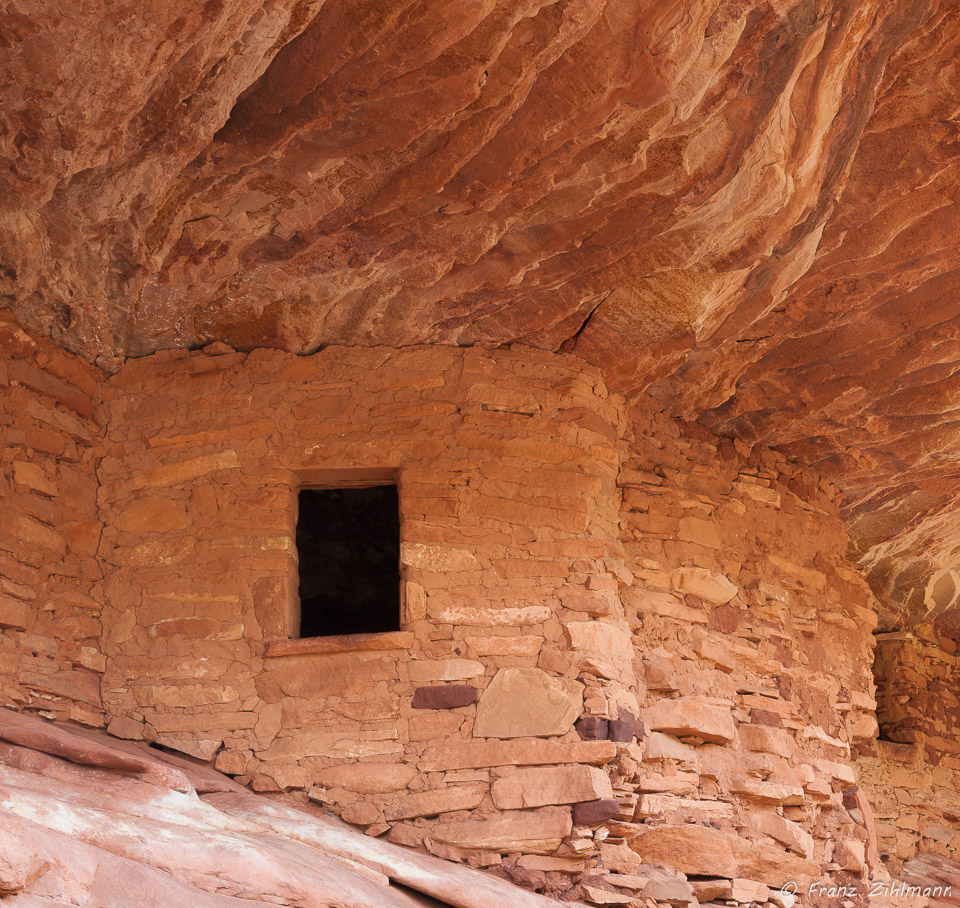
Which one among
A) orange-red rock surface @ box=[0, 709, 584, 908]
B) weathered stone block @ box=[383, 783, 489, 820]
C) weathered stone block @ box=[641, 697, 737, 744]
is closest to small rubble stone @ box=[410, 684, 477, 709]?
weathered stone block @ box=[383, 783, 489, 820]

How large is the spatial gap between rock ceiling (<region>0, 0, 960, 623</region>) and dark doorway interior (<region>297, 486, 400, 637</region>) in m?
2.28

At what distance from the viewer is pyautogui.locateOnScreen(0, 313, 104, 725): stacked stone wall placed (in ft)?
16.5

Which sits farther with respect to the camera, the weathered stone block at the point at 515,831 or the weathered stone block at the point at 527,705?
the weathered stone block at the point at 527,705

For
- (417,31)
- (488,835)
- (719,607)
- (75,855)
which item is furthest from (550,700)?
(417,31)

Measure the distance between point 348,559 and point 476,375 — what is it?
2963 millimetres

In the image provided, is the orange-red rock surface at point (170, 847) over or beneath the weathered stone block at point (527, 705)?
beneath

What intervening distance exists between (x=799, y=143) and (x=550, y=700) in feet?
8.15

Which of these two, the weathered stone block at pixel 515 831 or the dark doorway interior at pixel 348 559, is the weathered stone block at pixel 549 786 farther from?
the dark doorway interior at pixel 348 559

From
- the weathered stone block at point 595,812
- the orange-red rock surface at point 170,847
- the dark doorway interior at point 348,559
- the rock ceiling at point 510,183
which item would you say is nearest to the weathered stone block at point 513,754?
the weathered stone block at point 595,812

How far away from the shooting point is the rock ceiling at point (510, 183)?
13.0ft

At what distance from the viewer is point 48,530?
535 cm

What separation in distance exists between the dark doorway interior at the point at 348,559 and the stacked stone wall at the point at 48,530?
2.18 meters

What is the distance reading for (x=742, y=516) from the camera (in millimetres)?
6586

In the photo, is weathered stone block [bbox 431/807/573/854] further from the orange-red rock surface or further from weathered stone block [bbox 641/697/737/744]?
weathered stone block [bbox 641/697/737/744]
